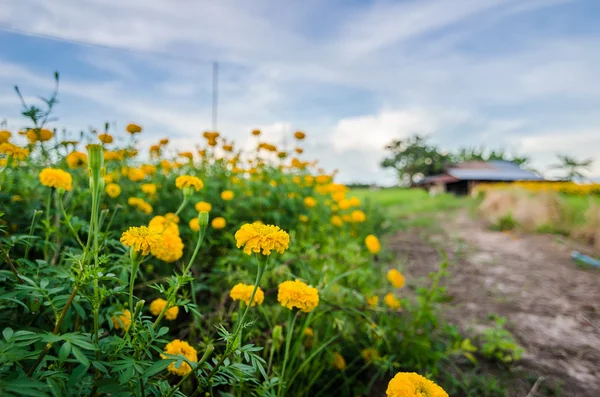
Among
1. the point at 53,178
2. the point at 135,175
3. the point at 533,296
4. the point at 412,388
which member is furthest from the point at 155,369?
the point at 533,296

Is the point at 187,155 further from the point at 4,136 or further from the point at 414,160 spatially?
the point at 414,160

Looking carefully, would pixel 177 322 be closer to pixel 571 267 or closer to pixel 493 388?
pixel 493 388

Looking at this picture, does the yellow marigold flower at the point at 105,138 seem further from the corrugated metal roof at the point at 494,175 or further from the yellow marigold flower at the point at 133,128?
the corrugated metal roof at the point at 494,175

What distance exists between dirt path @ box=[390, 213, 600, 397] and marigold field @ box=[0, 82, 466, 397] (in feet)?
1.68

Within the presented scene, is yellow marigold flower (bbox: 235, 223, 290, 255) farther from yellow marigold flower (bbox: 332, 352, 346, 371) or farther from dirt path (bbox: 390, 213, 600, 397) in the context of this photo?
dirt path (bbox: 390, 213, 600, 397)

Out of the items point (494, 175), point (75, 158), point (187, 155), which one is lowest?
point (75, 158)

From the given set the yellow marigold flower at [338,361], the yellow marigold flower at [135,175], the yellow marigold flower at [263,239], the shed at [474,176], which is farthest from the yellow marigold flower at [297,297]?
the shed at [474,176]

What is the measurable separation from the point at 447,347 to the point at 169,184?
6.51 feet

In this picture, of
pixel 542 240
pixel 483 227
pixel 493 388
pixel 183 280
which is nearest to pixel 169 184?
pixel 183 280

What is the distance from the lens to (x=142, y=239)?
818 millimetres

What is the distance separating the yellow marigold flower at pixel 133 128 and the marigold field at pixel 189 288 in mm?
15

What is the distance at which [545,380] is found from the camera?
1.82 m

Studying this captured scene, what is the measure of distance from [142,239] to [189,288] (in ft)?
3.33

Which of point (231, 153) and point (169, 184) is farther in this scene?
point (231, 153)
